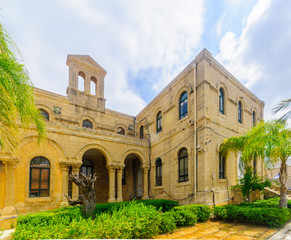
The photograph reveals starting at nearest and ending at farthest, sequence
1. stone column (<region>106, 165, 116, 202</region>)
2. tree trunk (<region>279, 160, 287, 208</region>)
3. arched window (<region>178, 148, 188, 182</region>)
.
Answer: tree trunk (<region>279, 160, 287, 208</region>)
arched window (<region>178, 148, 188, 182</region>)
stone column (<region>106, 165, 116, 202</region>)

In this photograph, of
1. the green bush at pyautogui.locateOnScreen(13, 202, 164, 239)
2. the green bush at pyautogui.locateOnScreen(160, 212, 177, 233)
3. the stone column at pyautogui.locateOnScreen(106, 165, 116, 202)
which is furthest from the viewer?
the stone column at pyautogui.locateOnScreen(106, 165, 116, 202)

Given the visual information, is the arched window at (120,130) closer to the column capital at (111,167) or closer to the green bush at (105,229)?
the column capital at (111,167)

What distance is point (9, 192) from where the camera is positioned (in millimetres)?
10258

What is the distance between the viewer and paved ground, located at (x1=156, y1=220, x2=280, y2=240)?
625cm

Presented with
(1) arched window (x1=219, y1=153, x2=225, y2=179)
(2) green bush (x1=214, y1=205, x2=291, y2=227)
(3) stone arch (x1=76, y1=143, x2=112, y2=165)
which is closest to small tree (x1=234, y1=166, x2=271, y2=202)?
(1) arched window (x1=219, y1=153, x2=225, y2=179)

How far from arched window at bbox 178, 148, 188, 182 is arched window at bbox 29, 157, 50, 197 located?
859cm

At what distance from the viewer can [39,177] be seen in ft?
38.2

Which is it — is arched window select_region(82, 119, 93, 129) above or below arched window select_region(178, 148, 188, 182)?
above

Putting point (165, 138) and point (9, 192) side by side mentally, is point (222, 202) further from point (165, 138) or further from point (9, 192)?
point (9, 192)

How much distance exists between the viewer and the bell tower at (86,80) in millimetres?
17578

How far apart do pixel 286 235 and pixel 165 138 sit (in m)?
9.55

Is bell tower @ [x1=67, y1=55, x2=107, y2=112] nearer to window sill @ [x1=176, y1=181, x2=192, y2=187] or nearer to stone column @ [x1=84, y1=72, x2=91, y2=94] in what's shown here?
stone column @ [x1=84, y1=72, x2=91, y2=94]

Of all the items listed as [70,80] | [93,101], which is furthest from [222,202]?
[70,80]

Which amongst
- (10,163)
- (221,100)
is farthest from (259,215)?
(10,163)
